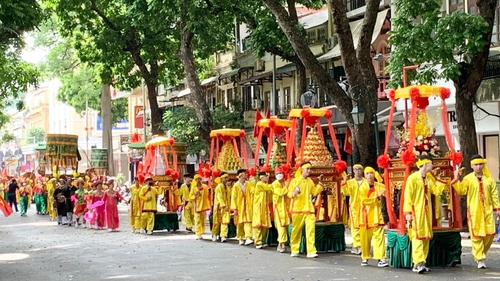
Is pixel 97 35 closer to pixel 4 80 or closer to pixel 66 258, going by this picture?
pixel 4 80

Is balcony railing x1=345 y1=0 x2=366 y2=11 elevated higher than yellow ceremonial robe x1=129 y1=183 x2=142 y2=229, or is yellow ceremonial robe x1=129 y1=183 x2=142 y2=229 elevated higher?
balcony railing x1=345 y1=0 x2=366 y2=11

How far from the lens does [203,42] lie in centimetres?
3512

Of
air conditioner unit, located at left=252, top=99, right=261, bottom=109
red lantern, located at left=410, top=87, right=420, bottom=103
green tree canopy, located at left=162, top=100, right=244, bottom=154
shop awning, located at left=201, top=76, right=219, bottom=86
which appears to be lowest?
red lantern, located at left=410, top=87, right=420, bottom=103

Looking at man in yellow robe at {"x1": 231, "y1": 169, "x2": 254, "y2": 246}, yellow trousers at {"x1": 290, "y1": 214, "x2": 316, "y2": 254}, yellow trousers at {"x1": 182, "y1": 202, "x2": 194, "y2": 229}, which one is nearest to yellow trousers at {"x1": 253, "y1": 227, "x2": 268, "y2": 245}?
man in yellow robe at {"x1": 231, "y1": 169, "x2": 254, "y2": 246}

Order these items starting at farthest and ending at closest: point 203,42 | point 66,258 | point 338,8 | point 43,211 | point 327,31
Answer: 1. point 43,211
2. point 327,31
3. point 203,42
4. point 338,8
5. point 66,258

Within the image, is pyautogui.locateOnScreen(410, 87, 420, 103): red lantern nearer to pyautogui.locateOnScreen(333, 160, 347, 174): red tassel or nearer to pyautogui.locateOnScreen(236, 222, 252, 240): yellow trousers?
pyautogui.locateOnScreen(333, 160, 347, 174): red tassel

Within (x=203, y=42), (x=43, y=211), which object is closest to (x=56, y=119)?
(x=43, y=211)

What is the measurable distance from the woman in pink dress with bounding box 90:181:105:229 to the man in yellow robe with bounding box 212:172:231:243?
6.97 metres

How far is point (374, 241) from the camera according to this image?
16.7 meters

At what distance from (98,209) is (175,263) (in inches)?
508

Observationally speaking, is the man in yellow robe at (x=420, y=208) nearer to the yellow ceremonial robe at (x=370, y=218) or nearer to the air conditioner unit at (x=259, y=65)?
the yellow ceremonial robe at (x=370, y=218)

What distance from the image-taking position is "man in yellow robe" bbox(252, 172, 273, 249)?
70.0 feet

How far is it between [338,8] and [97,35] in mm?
16461

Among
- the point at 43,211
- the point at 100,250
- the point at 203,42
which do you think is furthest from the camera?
the point at 43,211
